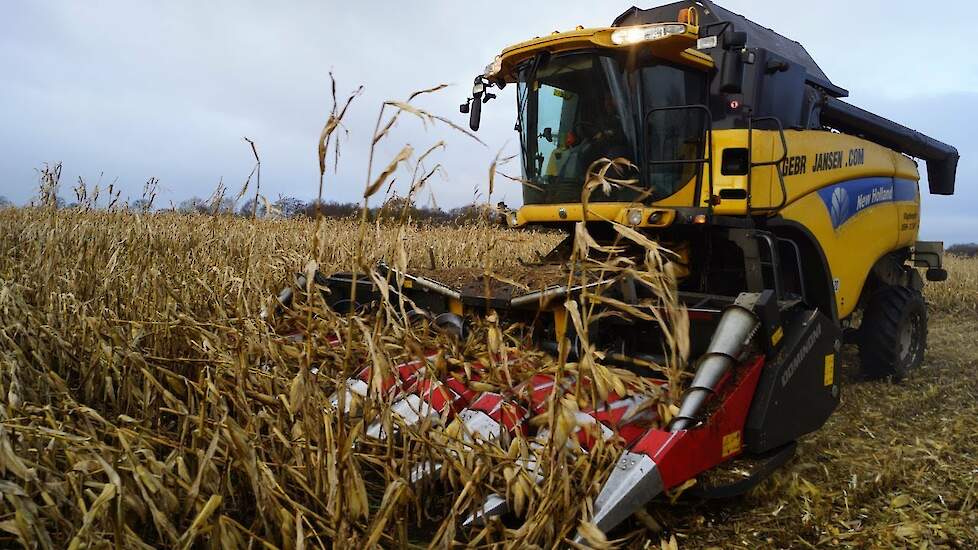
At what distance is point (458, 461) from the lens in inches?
81.6

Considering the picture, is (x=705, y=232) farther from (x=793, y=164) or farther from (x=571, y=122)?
(x=571, y=122)

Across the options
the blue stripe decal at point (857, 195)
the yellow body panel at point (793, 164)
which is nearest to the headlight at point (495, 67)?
the yellow body panel at point (793, 164)

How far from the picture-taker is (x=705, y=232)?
3748mm

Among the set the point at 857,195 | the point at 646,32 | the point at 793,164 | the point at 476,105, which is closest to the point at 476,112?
the point at 476,105

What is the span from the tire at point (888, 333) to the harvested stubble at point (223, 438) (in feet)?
9.71

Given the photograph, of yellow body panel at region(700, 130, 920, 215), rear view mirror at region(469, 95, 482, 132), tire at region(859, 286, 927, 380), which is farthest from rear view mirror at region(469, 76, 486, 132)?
tire at region(859, 286, 927, 380)

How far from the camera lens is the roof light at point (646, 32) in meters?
3.38

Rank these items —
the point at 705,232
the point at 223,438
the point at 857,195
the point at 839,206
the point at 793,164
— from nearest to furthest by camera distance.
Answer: the point at 223,438 → the point at 705,232 → the point at 793,164 → the point at 839,206 → the point at 857,195

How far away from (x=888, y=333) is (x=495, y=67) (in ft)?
10.5

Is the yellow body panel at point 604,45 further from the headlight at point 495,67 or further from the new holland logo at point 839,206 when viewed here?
the new holland logo at point 839,206

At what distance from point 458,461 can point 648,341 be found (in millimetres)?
1316

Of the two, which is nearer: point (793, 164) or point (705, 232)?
point (705, 232)

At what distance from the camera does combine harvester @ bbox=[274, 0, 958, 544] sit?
7.84 ft

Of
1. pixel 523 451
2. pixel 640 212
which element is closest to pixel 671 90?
pixel 640 212
